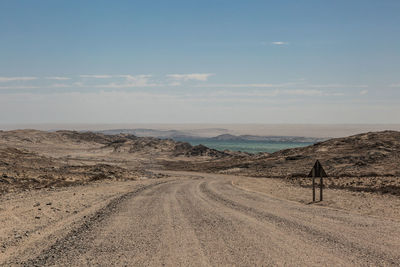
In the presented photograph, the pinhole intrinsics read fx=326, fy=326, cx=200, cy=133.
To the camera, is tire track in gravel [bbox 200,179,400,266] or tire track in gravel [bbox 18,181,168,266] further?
tire track in gravel [bbox 200,179,400,266]

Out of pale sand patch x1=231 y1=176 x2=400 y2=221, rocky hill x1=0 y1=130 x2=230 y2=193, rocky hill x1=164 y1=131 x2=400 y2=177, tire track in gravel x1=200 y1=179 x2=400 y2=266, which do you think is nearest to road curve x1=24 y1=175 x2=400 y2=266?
tire track in gravel x1=200 y1=179 x2=400 y2=266

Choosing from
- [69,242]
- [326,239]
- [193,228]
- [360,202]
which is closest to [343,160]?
[360,202]

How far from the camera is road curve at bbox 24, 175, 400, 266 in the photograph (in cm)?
935

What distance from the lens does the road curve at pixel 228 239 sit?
935 cm

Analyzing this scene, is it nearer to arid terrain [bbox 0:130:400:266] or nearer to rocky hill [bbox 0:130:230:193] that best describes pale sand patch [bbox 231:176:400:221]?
arid terrain [bbox 0:130:400:266]

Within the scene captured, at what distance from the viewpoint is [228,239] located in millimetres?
11391

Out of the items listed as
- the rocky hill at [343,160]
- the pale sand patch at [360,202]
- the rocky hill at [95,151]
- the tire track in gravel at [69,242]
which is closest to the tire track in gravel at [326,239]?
the pale sand patch at [360,202]

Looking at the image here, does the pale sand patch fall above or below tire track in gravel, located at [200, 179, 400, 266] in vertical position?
below

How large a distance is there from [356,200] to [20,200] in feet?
67.3

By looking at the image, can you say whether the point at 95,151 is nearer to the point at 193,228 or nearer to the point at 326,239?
the point at 193,228

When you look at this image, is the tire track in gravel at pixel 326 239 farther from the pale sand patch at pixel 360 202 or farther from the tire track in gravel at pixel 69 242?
the tire track in gravel at pixel 69 242

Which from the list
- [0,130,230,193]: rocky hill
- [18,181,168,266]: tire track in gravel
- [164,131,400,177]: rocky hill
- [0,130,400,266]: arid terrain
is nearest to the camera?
[18,181,168,266]: tire track in gravel

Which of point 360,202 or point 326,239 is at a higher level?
point 326,239

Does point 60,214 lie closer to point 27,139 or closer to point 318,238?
point 318,238
